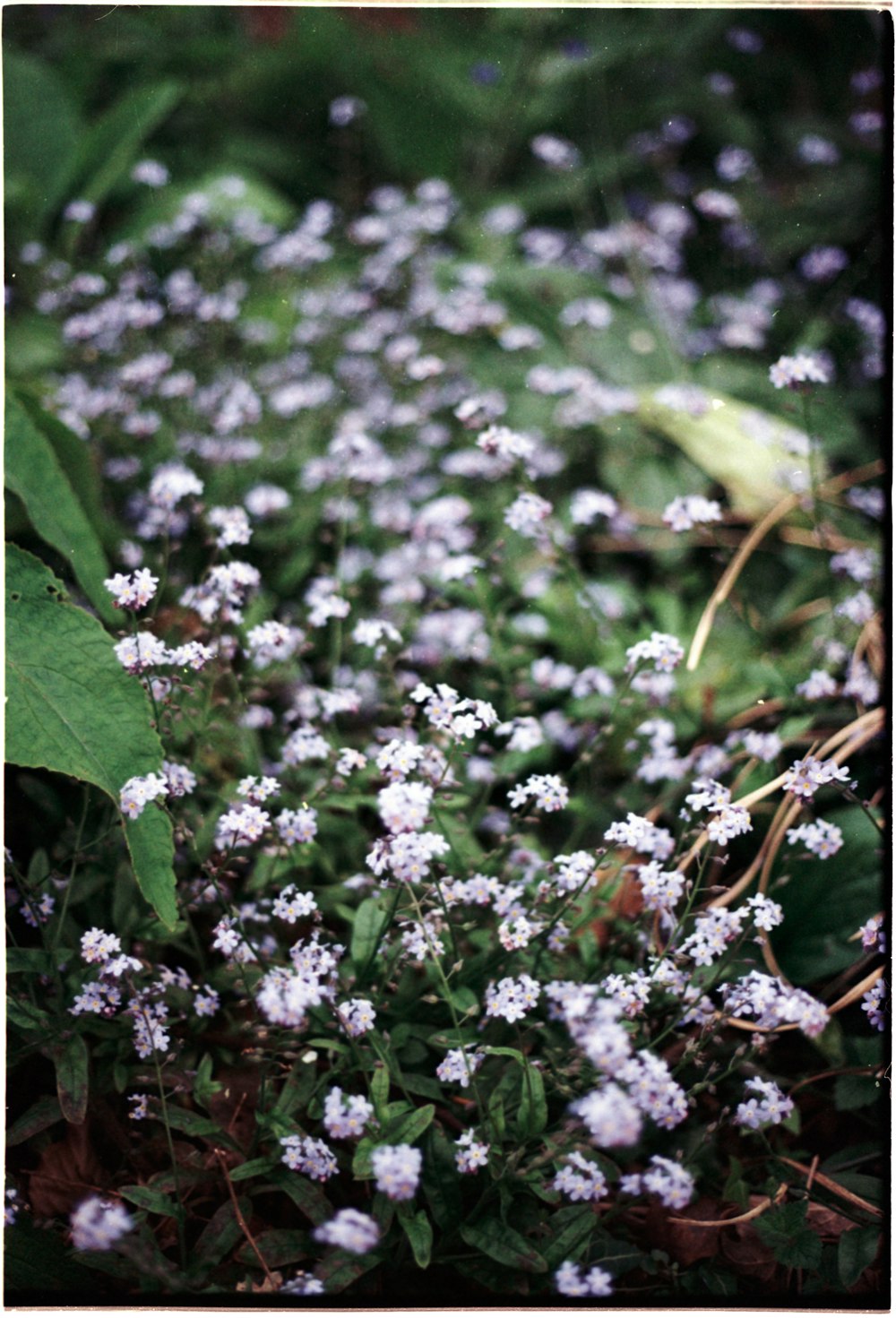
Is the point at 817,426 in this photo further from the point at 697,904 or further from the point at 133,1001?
the point at 133,1001

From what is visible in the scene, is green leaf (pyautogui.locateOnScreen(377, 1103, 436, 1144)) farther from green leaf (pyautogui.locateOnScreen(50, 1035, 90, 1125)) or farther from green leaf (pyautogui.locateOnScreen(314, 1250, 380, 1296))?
green leaf (pyautogui.locateOnScreen(50, 1035, 90, 1125))

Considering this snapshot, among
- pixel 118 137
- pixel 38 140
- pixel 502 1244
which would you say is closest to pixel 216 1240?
pixel 502 1244

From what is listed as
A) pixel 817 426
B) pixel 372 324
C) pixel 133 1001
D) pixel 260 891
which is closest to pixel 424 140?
pixel 372 324

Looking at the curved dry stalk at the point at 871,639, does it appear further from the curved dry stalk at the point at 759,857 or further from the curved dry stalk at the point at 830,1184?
the curved dry stalk at the point at 830,1184

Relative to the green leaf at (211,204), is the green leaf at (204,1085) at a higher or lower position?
lower

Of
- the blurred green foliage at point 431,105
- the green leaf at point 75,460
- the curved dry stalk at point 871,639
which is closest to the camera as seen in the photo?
the green leaf at point 75,460

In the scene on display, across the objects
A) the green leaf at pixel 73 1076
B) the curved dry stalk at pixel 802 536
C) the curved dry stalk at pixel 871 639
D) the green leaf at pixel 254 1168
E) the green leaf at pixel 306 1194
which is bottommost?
the green leaf at pixel 306 1194

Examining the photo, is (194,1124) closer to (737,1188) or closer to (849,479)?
(737,1188)

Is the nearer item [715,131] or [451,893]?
[451,893]

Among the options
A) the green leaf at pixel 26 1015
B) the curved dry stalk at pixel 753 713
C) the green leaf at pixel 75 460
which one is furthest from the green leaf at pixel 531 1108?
the green leaf at pixel 75 460
